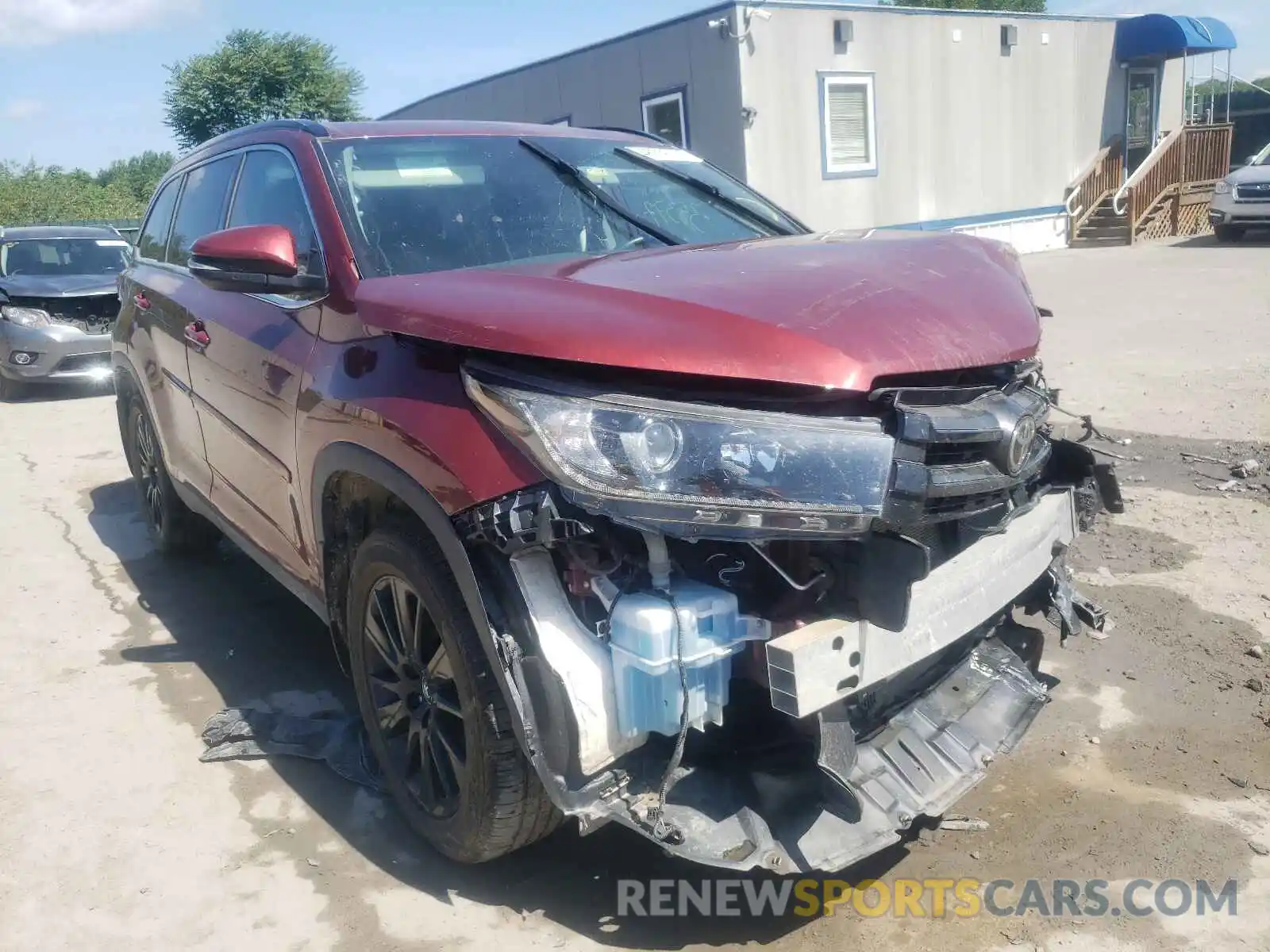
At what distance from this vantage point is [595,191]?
11.8 ft

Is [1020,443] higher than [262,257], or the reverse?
[262,257]

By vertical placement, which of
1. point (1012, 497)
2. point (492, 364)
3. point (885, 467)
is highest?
point (492, 364)

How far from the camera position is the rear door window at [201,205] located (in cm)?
420

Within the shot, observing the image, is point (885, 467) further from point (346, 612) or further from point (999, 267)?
point (346, 612)

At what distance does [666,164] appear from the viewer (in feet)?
13.4

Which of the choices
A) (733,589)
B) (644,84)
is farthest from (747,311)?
(644,84)

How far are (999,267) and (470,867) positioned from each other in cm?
216

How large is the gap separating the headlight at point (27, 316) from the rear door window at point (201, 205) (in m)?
7.31

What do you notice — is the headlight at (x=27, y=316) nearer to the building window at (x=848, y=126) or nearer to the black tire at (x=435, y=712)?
the black tire at (x=435, y=712)

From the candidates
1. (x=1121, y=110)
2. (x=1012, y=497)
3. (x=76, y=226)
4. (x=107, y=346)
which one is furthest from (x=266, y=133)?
(x=1121, y=110)

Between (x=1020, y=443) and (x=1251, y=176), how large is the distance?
1817 centimetres

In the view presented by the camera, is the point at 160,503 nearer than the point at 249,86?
Yes

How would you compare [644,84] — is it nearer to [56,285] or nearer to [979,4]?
[56,285]

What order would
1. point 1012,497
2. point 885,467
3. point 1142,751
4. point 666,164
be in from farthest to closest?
point 666,164 < point 1142,751 < point 1012,497 < point 885,467
